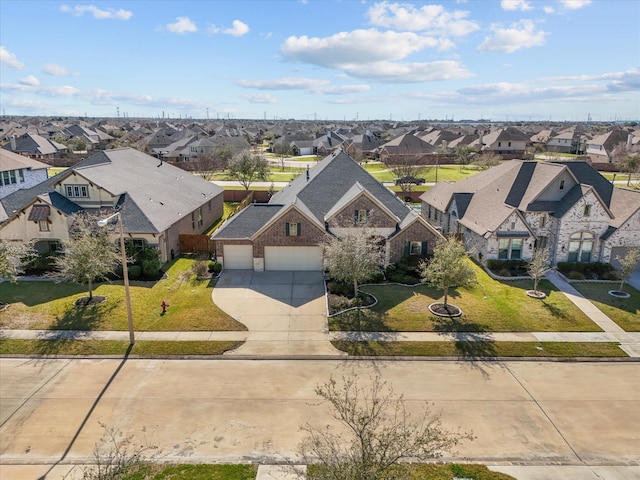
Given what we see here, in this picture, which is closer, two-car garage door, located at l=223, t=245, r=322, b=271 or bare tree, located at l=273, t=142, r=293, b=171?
two-car garage door, located at l=223, t=245, r=322, b=271

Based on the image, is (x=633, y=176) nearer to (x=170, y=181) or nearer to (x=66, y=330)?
(x=170, y=181)

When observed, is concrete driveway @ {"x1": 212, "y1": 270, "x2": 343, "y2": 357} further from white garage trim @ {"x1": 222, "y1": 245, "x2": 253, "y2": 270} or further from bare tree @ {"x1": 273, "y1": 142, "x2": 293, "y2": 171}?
bare tree @ {"x1": 273, "y1": 142, "x2": 293, "y2": 171}

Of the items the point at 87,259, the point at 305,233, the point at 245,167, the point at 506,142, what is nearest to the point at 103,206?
the point at 87,259

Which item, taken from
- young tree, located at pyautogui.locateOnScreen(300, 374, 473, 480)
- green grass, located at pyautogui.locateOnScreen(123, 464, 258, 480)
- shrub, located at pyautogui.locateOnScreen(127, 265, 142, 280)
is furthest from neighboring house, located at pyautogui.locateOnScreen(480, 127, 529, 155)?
green grass, located at pyautogui.locateOnScreen(123, 464, 258, 480)

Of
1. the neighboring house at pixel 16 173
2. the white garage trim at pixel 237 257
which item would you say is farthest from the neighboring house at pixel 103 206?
the neighboring house at pixel 16 173

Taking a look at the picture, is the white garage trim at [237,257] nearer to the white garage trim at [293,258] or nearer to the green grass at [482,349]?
Result: the white garage trim at [293,258]
